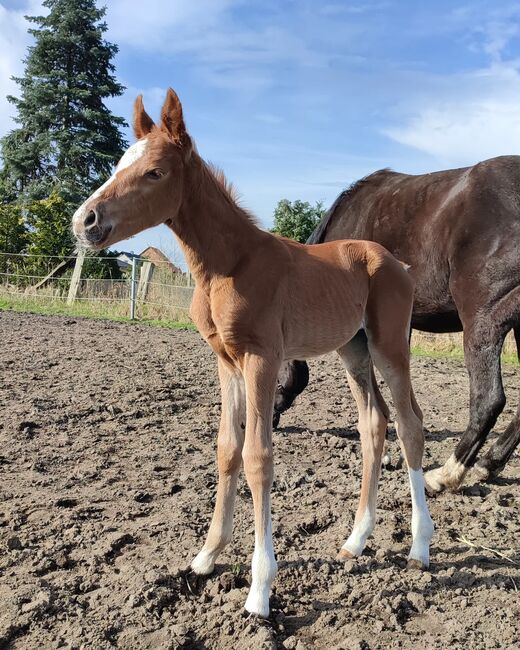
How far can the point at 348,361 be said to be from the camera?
12.1ft

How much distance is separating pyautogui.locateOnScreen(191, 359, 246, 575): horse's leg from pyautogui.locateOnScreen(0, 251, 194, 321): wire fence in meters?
12.9

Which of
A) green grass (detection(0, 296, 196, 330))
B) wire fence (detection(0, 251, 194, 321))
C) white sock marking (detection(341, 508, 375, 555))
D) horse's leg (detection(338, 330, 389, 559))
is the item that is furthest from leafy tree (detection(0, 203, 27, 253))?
white sock marking (detection(341, 508, 375, 555))

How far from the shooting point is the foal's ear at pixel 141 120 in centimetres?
285

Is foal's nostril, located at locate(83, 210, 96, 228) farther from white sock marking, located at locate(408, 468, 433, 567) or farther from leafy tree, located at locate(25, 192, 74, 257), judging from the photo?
leafy tree, located at locate(25, 192, 74, 257)

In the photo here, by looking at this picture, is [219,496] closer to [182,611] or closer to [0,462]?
[182,611]

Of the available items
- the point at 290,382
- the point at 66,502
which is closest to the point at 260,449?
the point at 66,502

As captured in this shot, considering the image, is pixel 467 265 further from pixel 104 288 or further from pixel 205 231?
pixel 104 288

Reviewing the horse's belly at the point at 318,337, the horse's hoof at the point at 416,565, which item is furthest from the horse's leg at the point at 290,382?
the horse's hoof at the point at 416,565

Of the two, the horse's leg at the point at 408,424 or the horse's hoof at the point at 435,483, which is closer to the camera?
the horse's leg at the point at 408,424

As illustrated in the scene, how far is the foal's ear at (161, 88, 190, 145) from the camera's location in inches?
107

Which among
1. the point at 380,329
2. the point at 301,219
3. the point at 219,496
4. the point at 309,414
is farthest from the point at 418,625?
the point at 301,219

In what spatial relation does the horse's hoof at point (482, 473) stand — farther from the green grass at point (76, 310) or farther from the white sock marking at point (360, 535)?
the green grass at point (76, 310)

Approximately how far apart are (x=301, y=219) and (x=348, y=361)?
26077 millimetres

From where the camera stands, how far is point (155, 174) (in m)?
2.69
